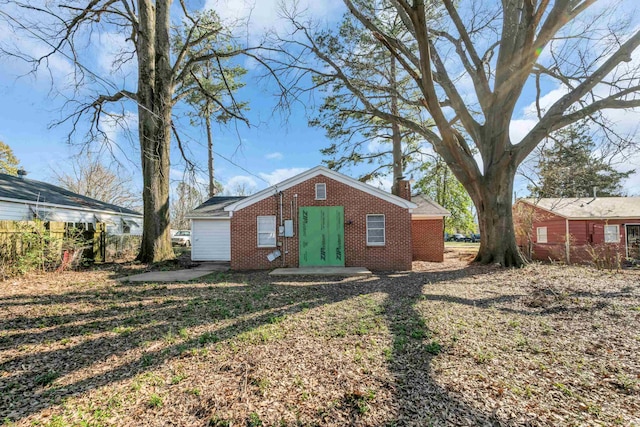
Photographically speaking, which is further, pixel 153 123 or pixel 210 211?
pixel 210 211

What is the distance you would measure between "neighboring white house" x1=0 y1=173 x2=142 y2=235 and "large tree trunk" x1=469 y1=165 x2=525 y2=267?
626 inches

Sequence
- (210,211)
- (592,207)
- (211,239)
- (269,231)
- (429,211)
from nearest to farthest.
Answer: (269,231) < (429,211) < (211,239) < (210,211) < (592,207)

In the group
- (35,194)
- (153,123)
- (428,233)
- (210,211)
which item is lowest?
(428,233)

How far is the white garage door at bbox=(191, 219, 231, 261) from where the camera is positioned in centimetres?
1540

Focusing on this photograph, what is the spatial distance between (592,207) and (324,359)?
855 inches

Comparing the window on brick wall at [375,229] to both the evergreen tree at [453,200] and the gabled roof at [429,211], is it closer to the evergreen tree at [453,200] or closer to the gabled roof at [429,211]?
the gabled roof at [429,211]

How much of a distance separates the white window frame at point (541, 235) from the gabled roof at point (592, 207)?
1526mm

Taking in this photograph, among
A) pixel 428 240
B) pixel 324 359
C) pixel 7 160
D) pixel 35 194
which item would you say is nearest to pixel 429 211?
pixel 428 240

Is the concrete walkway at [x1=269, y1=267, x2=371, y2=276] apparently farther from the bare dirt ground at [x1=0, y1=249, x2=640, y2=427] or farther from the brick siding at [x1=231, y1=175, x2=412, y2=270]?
the bare dirt ground at [x1=0, y1=249, x2=640, y2=427]

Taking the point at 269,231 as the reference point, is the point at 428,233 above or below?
below

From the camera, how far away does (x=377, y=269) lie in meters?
11.2

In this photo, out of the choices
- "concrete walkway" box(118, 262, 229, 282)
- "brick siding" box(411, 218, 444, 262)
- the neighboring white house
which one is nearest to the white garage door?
the neighboring white house

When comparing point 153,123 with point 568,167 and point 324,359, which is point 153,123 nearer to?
point 324,359

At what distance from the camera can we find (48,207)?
1337 cm
